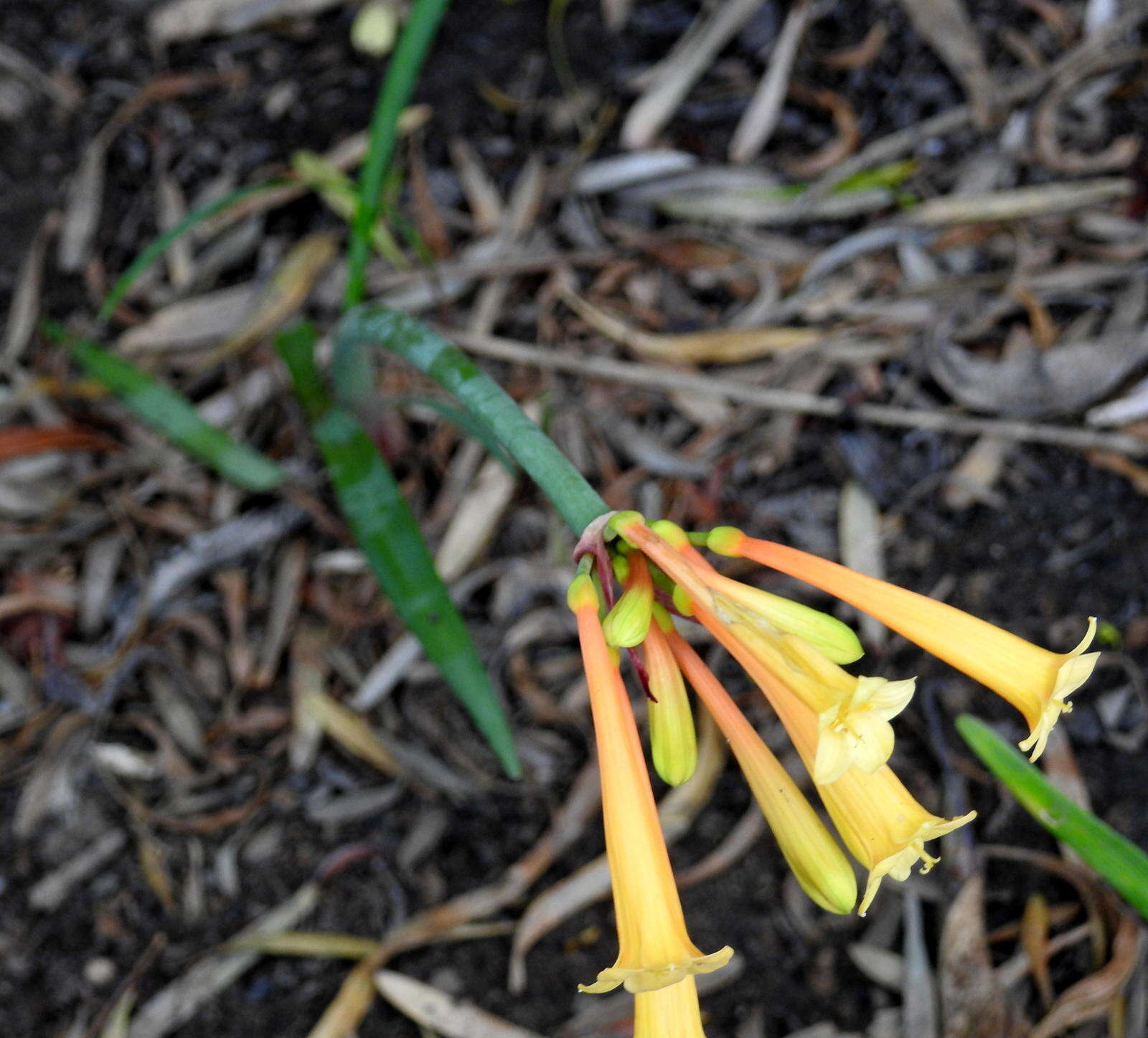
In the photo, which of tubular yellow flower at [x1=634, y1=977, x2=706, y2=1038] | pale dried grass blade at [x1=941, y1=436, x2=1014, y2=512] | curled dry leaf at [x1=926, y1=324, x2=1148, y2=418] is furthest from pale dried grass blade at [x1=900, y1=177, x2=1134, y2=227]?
tubular yellow flower at [x1=634, y1=977, x2=706, y2=1038]

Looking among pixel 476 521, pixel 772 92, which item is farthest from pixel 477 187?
pixel 476 521

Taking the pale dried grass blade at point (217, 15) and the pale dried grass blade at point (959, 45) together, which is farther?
the pale dried grass blade at point (217, 15)

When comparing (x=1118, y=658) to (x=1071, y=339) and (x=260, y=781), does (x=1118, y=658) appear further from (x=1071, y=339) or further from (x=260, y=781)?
(x=260, y=781)

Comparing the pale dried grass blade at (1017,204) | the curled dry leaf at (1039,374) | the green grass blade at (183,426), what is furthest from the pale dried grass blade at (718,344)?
the green grass blade at (183,426)

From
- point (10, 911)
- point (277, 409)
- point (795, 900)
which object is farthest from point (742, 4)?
point (10, 911)

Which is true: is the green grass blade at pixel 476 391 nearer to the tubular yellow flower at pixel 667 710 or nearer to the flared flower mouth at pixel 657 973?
the tubular yellow flower at pixel 667 710

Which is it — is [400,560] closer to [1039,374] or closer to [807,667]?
[807,667]
